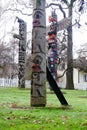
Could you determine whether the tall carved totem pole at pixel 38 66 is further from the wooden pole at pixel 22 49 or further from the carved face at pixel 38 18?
the wooden pole at pixel 22 49

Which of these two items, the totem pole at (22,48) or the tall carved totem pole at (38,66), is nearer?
the tall carved totem pole at (38,66)

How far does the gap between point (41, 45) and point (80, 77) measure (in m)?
59.7

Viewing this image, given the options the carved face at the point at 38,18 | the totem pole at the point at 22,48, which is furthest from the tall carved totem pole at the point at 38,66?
the totem pole at the point at 22,48

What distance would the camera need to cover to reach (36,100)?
14.9 metres

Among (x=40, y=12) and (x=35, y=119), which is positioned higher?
(x=40, y=12)

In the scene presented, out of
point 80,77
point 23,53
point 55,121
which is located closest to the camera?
point 55,121

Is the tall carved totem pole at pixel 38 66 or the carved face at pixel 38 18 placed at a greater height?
the carved face at pixel 38 18

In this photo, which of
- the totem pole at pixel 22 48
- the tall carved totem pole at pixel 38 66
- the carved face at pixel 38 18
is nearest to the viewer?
the tall carved totem pole at pixel 38 66

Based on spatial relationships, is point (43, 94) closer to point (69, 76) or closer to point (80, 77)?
point (69, 76)

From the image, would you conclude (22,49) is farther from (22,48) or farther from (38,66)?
(38,66)

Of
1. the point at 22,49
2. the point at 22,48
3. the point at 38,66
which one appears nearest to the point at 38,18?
the point at 38,66

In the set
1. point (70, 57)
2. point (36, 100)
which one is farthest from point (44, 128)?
point (70, 57)

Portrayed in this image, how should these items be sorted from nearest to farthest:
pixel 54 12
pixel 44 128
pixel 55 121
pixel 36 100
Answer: pixel 44 128 → pixel 55 121 → pixel 36 100 → pixel 54 12

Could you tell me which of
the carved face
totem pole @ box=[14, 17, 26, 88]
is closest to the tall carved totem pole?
the carved face
